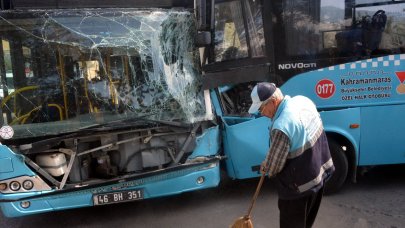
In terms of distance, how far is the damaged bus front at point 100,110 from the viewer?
4.19 meters

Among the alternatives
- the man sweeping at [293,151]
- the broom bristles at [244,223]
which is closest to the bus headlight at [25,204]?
the broom bristles at [244,223]

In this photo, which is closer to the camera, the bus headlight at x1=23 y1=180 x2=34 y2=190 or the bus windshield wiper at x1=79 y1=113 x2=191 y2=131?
the bus headlight at x1=23 y1=180 x2=34 y2=190

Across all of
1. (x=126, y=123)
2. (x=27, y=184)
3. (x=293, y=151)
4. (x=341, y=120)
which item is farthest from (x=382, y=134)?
(x=27, y=184)

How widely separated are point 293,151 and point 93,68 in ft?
7.50

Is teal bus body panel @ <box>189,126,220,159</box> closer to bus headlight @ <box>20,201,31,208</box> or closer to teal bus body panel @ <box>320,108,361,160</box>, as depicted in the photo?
teal bus body panel @ <box>320,108,361,160</box>

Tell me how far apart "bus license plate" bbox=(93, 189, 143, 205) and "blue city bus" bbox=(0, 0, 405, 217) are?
0.4 inches

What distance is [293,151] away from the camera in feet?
10.2

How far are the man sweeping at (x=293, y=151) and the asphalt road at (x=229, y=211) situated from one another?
1.39 m

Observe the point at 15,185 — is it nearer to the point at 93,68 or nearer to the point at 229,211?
the point at 93,68

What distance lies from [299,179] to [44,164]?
2635 mm

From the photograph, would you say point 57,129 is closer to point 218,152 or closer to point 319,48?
point 218,152

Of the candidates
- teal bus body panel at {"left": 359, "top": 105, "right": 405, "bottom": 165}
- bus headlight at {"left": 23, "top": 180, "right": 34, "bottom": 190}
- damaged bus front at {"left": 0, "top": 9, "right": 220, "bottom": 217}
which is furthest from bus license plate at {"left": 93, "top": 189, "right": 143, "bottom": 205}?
teal bus body panel at {"left": 359, "top": 105, "right": 405, "bottom": 165}

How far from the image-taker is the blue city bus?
13.9ft

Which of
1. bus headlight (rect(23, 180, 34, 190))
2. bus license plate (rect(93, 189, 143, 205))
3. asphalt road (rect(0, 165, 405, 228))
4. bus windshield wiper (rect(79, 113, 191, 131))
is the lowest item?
asphalt road (rect(0, 165, 405, 228))
